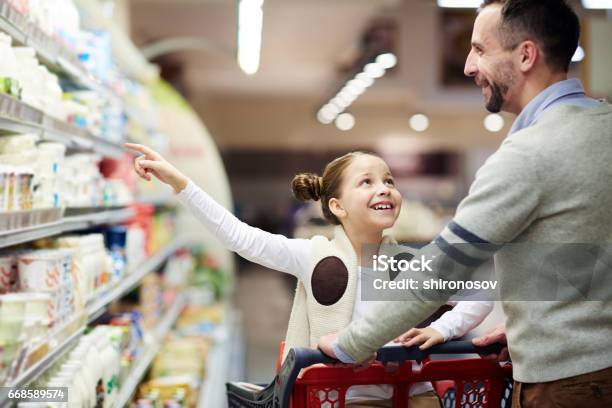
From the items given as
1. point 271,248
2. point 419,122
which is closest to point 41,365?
point 271,248

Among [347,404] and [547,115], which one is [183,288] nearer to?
[347,404]

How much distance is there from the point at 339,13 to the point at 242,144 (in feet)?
26.5

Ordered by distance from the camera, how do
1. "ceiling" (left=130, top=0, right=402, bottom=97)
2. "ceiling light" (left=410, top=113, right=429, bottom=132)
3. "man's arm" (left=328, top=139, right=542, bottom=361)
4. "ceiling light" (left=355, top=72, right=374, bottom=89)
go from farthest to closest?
1. "ceiling light" (left=410, top=113, right=429, bottom=132)
2. "ceiling" (left=130, top=0, right=402, bottom=97)
3. "ceiling light" (left=355, top=72, right=374, bottom=89)
4. "man's arm" (left=328, top=139, right=542, bottom=361)

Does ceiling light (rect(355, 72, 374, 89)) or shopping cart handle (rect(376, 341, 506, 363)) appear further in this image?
ceiling light (rect(355, 72, 374, 89))

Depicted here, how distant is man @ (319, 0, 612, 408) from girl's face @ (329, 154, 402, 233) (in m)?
0.39

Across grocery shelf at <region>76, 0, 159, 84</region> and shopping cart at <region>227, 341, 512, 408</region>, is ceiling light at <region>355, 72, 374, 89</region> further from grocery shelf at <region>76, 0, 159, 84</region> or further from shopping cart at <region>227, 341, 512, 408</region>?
shopping cart at <region>227, 341, 512, 408</region>

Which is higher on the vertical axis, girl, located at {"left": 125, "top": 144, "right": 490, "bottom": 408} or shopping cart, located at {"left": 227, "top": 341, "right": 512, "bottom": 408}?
girl, located at {"left": 125, "top": 144, "right": 490, "bottom": 408}

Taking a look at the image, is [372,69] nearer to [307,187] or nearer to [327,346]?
[307,187]

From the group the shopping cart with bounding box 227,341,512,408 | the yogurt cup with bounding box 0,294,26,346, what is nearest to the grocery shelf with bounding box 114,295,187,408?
the yogurt cup with bounding box 0,294,26,346

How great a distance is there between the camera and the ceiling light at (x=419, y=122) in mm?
17000


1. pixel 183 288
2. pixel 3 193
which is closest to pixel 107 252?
pixel 3 193

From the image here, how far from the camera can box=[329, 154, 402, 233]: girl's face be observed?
222cm

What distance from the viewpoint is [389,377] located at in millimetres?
2059

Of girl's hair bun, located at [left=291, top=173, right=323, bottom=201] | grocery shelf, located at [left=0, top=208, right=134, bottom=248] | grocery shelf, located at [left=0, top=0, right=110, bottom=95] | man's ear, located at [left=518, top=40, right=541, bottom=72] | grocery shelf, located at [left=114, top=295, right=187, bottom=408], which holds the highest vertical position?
grocery shelf, located at [left=0, top=0, right=110, bottom=95]
